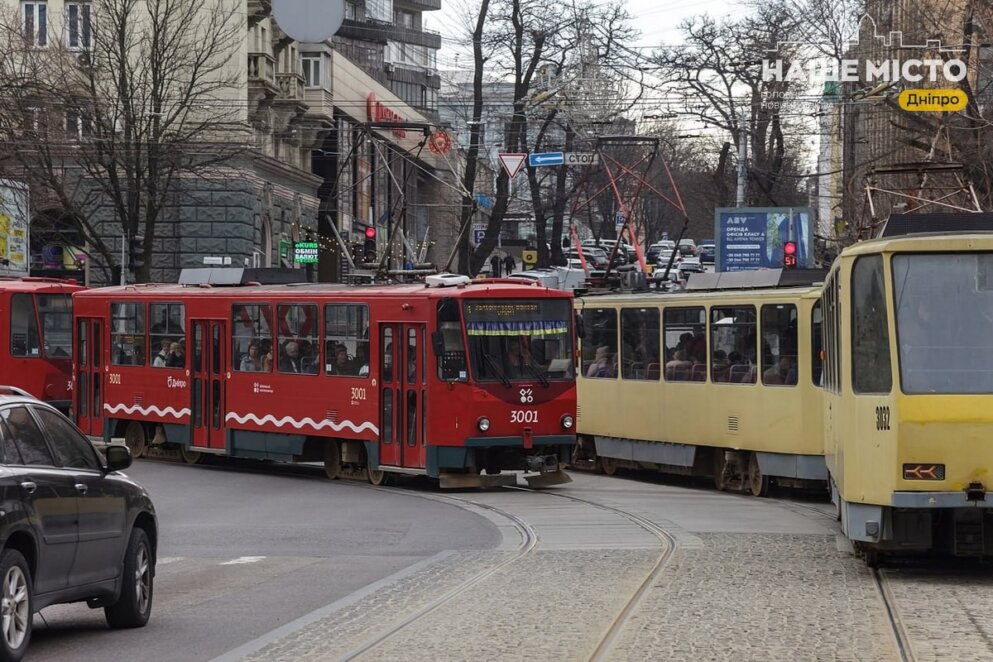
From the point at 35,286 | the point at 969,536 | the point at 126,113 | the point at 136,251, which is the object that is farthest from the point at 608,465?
the point at 126,113

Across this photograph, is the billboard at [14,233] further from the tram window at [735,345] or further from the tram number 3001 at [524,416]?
the tram window at [735,345]

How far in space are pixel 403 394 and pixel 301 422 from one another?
2585 millimetres

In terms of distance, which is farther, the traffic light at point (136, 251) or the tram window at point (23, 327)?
the traffic light at point (136, 251)

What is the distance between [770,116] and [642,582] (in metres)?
34.5

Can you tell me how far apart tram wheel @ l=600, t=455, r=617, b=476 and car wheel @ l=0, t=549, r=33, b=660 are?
690 inches

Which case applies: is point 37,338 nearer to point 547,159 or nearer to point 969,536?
point 547,159

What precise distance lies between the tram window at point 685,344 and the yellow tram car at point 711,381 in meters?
0.01

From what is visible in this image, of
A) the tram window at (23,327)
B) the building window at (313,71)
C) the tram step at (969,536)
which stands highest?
the building window at (313,71)

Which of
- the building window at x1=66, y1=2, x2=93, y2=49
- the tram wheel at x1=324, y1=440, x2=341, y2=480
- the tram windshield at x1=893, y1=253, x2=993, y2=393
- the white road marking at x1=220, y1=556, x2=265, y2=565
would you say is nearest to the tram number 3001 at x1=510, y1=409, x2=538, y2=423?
the tram wheel at x1=324, y1=440, x2=341, y2=480

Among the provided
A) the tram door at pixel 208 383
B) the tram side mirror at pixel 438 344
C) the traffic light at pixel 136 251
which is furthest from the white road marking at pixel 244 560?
the traffic light at pixel 136 251

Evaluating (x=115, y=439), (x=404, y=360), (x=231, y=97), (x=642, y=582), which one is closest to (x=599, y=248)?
(x=231, y=97)

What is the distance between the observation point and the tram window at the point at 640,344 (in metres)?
24.2

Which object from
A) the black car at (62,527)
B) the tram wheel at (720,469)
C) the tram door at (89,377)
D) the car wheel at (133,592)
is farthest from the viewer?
the tram door at (89,377)

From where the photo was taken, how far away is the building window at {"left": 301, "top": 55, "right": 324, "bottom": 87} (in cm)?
6272
